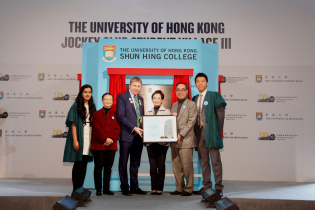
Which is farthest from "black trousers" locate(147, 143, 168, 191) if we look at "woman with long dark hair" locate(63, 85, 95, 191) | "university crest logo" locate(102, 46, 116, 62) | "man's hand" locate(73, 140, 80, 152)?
"university crest logo" locate(102, 46, 116, 62)

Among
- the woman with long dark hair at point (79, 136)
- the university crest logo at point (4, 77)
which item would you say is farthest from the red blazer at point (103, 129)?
the university crest logo at point (4, 77)

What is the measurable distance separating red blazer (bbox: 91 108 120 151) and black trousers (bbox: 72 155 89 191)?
280mm

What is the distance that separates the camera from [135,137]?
376 cm

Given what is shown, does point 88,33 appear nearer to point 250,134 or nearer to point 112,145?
point 112,145

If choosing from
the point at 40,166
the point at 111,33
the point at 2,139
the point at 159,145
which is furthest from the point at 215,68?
the point at 2,139

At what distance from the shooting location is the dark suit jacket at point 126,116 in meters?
3.65

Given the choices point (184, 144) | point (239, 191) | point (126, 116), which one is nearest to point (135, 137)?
point (126, 116)

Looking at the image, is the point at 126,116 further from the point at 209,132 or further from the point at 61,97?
the point at 61,97

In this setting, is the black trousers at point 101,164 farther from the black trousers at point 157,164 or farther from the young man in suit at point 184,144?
the young man in suit at point 184,144

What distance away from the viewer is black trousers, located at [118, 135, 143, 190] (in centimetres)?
368

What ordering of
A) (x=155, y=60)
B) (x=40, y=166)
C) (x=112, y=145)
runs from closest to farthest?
1. (x=112, y=145)
2. (x=155, y=60)
3. (x=40, y=166)

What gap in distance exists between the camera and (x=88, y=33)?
19.0 ft

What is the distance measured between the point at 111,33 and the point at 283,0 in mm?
4005

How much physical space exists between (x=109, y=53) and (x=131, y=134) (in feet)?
4.82
